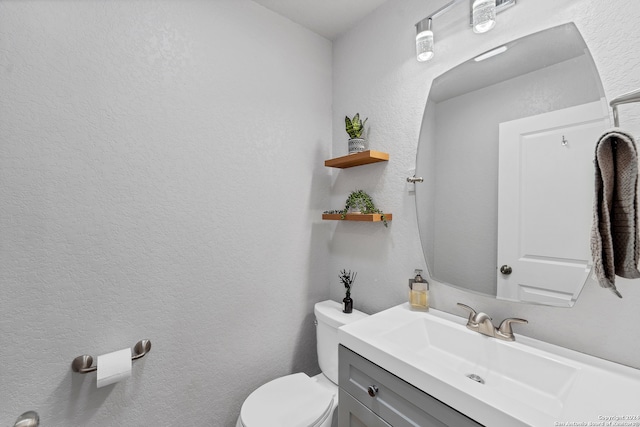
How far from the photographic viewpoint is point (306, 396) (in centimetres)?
124

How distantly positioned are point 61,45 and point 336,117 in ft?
4.28

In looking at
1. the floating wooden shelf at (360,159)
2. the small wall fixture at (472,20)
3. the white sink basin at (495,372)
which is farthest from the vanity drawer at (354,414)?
the small wall fixture at (472,20)

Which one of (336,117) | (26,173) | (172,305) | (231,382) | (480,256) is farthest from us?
(336,117)

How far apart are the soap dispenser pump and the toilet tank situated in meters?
0.34

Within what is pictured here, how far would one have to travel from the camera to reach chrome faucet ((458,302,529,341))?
95 cm

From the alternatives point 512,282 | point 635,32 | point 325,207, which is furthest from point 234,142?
point 635,32

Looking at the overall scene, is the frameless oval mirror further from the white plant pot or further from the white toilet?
the white toilet

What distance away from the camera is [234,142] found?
4.58 ft

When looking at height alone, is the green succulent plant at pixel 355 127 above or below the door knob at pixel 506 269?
above

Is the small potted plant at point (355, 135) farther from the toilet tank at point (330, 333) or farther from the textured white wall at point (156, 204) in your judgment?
the toilet tank at point (330, 333)

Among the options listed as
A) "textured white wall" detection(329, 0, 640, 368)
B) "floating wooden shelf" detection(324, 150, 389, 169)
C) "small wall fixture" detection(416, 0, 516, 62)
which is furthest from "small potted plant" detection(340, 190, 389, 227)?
"small wall fixture" detection(416, 0, 516, 62)

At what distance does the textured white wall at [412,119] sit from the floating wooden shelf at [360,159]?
47mm

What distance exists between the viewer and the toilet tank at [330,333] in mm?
1410

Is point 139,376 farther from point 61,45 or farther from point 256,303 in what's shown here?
point 61,45
